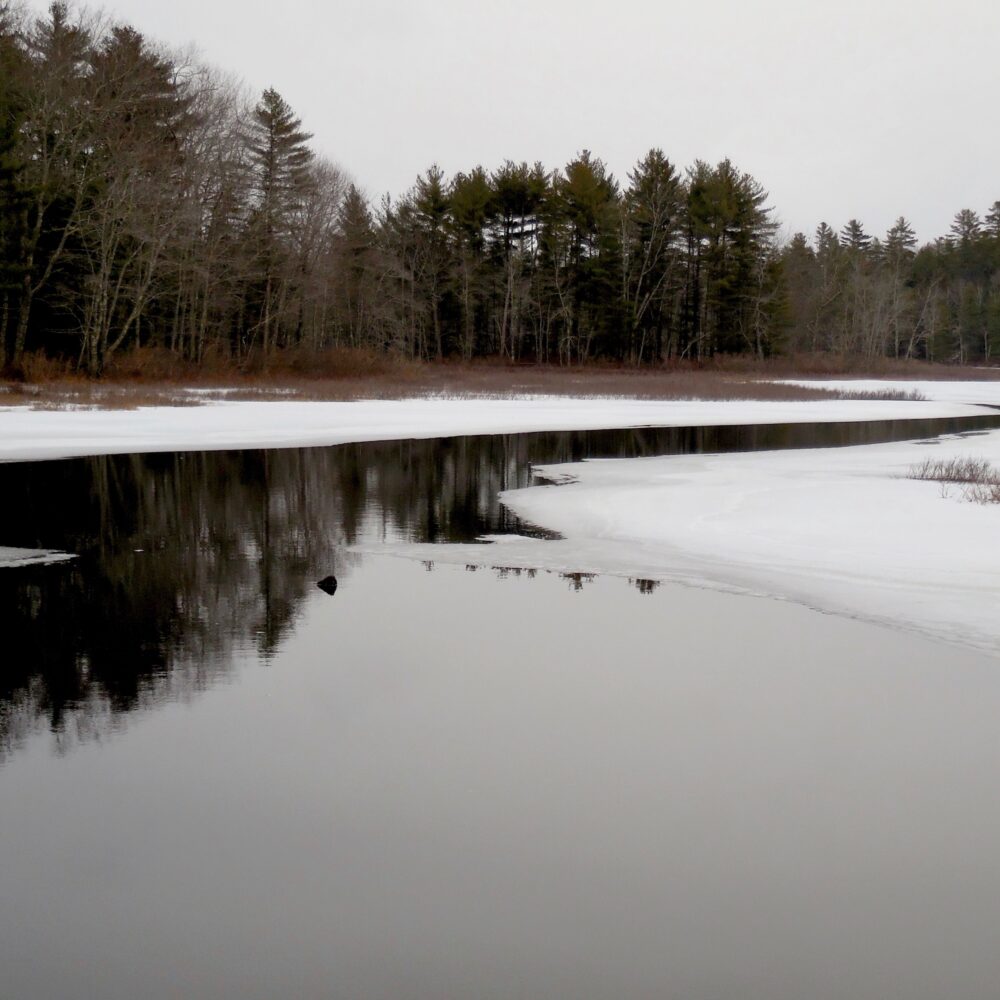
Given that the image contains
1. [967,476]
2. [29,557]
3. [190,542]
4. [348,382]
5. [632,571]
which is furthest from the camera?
[348,382]

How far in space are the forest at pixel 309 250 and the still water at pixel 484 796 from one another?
36095mm

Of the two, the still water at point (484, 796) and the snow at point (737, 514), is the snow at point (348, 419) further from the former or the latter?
the still water at point (484, 796)

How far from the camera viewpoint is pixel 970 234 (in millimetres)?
131125

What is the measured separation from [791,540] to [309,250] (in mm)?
45842

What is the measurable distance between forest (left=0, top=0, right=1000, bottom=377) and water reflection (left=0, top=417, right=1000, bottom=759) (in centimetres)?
2338

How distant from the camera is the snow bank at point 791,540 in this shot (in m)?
9.52

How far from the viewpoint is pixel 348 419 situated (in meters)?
30.5

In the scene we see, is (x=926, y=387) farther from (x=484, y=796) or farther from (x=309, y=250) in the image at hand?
(x=484, y=796)

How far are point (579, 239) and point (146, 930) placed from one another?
73103 mm

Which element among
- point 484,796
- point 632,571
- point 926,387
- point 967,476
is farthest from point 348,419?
point 926,387

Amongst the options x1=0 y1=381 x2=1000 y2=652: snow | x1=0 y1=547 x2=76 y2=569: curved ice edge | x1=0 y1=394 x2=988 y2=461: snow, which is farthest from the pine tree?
x1=0 y1=547 x2=76 y2=569: curved ice edge

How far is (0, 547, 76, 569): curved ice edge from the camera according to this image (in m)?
10.9

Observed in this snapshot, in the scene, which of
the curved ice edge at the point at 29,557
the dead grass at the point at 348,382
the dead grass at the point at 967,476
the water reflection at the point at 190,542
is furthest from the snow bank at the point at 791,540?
the dead grass at the point at 348,382

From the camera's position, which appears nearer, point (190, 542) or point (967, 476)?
point (190, 542)
